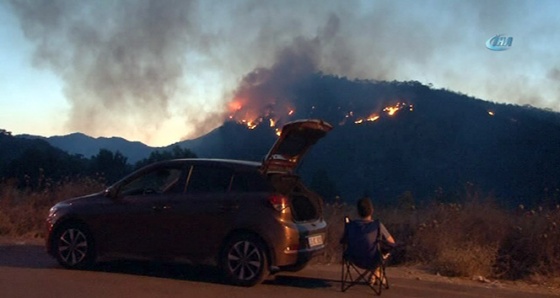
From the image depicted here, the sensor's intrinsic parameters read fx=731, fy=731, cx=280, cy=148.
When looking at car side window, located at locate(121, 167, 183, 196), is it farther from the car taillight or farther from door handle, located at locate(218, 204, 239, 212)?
the car taillight

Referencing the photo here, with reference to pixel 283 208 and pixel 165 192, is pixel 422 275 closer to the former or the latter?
pixel 283 208

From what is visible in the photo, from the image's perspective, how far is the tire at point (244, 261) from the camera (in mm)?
9984

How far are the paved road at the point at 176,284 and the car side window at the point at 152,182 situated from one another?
48.8 inches

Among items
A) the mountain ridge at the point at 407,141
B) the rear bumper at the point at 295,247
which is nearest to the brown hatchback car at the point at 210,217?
the rear bumper at the point at 295,247

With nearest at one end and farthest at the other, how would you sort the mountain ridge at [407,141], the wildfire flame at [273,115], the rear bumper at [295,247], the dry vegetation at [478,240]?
the rear bumper at [295,247] < the dry vegetation at [478,240] < the mountain ridge at [407,141] < the wildfire flame at [273,115]

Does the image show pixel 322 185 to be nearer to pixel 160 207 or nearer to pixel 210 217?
pixel 160 207

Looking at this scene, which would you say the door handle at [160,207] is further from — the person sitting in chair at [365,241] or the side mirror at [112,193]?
the person sitting in chair at [365,241]

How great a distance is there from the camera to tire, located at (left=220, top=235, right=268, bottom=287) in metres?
9.98

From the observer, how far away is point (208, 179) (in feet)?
35.0

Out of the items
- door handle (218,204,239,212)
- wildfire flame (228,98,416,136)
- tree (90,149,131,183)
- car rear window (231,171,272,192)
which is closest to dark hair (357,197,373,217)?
car rear window (231,171,272,192)

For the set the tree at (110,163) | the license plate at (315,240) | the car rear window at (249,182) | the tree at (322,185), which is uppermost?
the tree at (110,163)

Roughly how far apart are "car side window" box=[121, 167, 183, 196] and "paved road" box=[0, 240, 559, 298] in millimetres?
1239

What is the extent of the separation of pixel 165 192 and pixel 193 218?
707mm

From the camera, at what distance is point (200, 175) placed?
10742 mm
